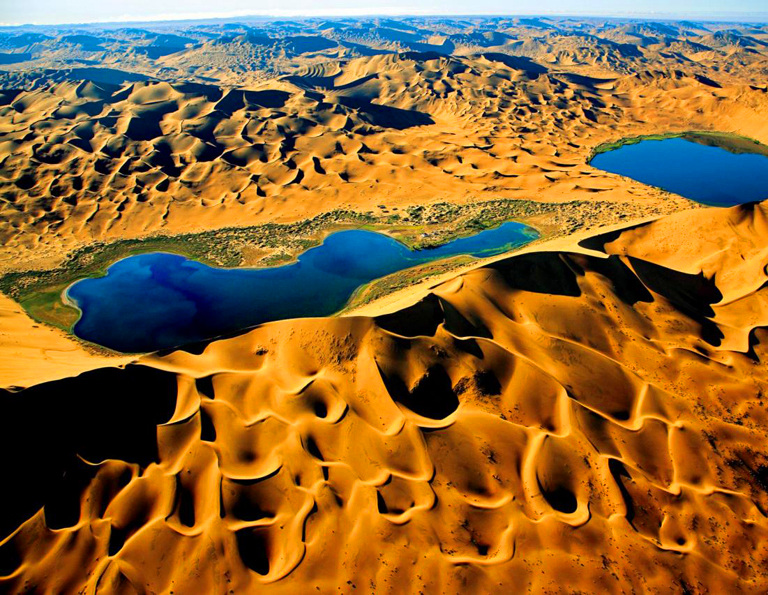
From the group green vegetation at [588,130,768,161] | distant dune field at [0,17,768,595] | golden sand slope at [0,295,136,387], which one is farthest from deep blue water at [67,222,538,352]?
green vegetation at [588,130,768,161]

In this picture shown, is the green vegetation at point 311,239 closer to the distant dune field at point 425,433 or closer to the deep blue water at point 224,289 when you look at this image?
the distant dune field at point 425,433

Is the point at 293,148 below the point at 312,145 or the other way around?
below

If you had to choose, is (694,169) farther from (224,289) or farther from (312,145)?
(224,289)

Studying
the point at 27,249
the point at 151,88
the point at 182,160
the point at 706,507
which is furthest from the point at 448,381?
the point at 151,88

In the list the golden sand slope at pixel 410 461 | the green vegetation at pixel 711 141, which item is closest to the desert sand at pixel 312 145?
the green vegetation at pixel 711 141

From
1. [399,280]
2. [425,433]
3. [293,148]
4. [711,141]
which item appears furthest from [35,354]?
[711,141]

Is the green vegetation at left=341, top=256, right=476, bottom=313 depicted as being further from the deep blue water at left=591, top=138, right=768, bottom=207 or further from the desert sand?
the deep blue water at left=591, top=138, right=768, bottom=207
